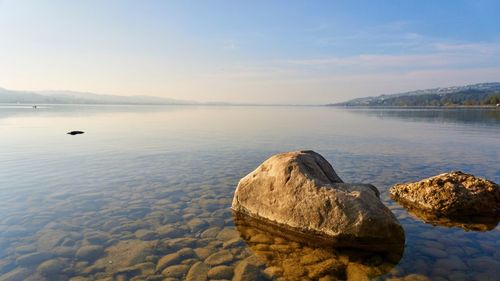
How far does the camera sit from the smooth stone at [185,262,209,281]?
7.26 meters

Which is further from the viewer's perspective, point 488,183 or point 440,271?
point 488,183

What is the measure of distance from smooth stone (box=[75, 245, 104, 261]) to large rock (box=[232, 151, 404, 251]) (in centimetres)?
432

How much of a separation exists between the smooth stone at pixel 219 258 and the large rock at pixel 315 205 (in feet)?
6.77

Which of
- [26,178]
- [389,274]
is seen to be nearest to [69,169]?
[26,178]

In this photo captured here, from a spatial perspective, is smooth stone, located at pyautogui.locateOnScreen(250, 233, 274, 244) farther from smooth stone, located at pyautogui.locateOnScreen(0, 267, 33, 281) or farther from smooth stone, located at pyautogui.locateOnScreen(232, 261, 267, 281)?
smooth stone, located at pyautogui.locateOnScreen(0, 267, 33, 281)

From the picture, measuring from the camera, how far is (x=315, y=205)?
9.32 m

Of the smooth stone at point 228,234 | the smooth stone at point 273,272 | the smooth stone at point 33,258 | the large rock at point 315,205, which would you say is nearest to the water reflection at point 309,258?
the smooth stone at point 273,272

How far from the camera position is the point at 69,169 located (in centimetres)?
1803

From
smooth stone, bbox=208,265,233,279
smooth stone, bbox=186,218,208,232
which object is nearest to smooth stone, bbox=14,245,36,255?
Result: smooth stone, bbox=186,218,208,232

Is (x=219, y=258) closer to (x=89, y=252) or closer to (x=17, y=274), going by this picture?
(x=89, y=252)

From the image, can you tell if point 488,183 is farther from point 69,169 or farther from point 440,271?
point 69,169

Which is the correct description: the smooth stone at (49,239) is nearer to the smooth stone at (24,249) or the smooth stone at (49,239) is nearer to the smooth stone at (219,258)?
the smooth stone at (24,249)

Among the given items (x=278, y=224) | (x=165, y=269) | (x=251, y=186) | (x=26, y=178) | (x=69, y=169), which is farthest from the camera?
(x=69, y=169)

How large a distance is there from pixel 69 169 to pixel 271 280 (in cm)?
1475
